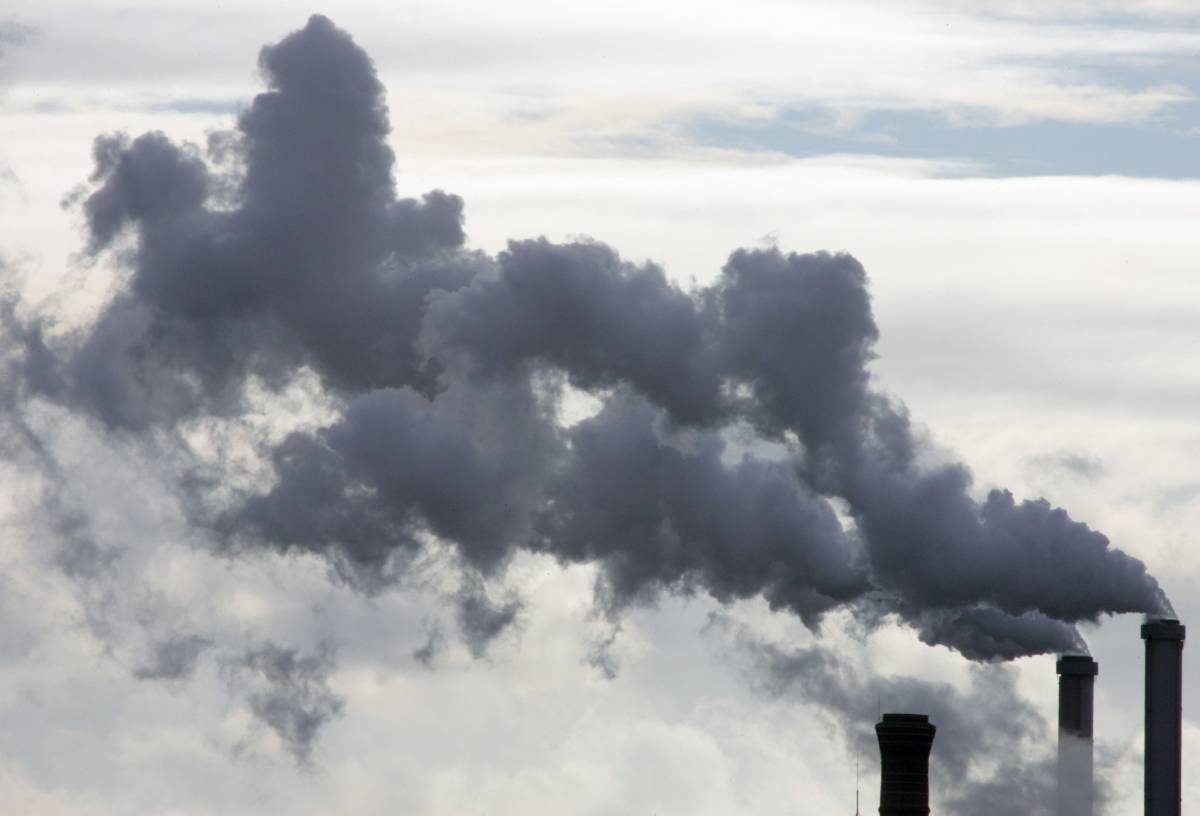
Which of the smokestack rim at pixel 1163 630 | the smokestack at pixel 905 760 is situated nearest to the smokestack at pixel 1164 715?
the smokestack rim at pixel 1163 630

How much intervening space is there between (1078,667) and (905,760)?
1039cm

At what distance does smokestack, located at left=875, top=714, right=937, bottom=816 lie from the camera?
110 m

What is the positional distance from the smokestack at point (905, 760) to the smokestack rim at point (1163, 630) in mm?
21608

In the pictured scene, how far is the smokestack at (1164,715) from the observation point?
90.1 metres

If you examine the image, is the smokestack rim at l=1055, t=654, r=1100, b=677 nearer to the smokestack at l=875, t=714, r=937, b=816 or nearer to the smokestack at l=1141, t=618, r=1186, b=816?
the smokestack at l=875, t=714, r=937, b=816

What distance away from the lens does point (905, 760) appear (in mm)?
111000

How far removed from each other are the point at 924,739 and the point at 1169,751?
1983cm

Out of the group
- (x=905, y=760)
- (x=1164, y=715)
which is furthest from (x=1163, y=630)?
(x=905, y=760)

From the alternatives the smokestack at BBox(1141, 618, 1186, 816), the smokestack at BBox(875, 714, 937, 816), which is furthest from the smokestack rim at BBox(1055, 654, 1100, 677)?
the smokestack at BBox(1141, 618, 1186, 816)

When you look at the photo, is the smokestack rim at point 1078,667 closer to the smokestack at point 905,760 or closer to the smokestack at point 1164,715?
the smokestack at point 905,760

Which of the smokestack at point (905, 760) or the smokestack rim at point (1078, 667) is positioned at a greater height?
the smokestack rim at point (1078, 667)

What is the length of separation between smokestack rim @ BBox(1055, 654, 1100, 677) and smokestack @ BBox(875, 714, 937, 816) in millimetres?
7360

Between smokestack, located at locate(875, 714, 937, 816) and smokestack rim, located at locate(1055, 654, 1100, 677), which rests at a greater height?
smokestack rim, located at locate(1055, 654, 1100, 677)

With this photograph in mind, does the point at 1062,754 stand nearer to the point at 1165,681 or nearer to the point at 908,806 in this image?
the point at 908,806
